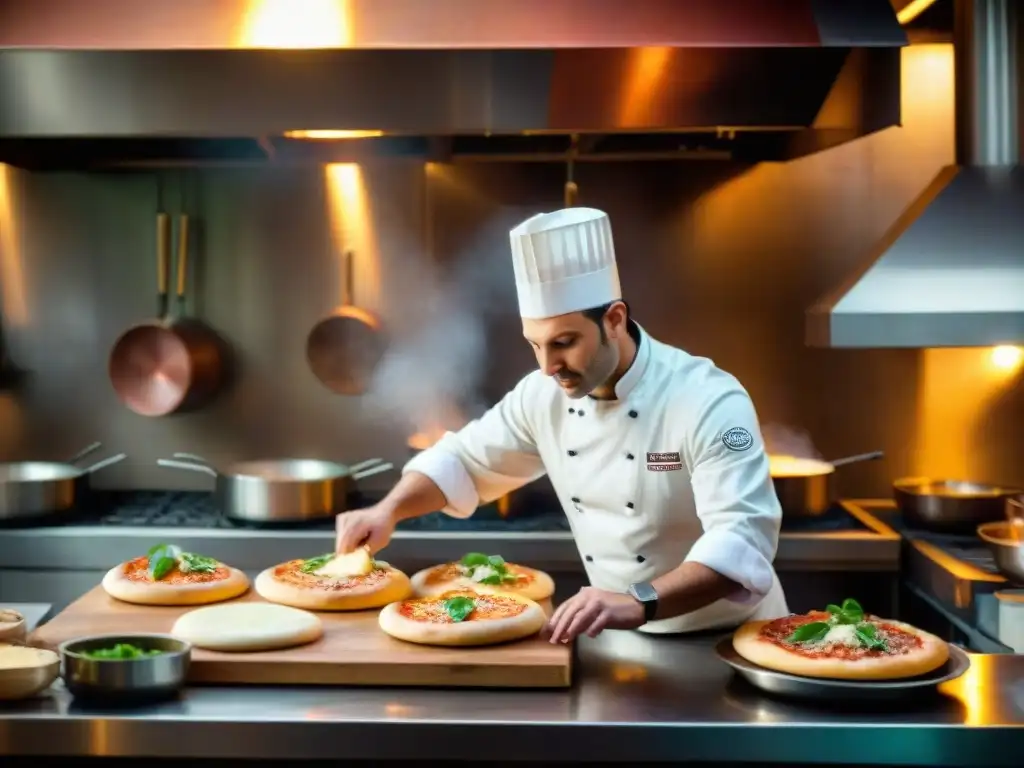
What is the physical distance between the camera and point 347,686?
6.57ft

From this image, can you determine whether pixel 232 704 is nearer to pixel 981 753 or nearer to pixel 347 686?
pixel 347 686

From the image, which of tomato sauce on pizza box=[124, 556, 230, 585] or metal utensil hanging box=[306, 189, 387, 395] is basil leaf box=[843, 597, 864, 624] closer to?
tomato sauce on pizza box=[124, 556, 230, 585]

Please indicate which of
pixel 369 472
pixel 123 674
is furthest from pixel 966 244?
pixel 123 674

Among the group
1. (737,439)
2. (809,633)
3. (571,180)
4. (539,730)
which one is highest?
(571,180)

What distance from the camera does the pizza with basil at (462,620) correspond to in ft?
6.78

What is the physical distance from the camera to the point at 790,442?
13.4 feet

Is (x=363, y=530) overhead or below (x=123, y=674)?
overhead

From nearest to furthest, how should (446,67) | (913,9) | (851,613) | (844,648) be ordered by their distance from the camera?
(844,648), (851,613), (446,67), (913,9)

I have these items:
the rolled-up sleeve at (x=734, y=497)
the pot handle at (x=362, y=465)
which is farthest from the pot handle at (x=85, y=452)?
the rolled-up sleeve at (x=734, y=497)

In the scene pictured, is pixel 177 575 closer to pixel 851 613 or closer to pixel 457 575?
pixel 457 575

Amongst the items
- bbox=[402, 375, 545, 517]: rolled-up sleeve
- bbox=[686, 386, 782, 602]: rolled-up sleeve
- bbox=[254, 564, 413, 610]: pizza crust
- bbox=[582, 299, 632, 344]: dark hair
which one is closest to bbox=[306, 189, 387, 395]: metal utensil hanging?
bbox=[402, 375, 545, 517]: rolled-up sleeve

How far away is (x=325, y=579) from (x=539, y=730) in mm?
805

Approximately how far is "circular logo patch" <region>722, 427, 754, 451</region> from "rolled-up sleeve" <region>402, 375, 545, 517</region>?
22.3 inches

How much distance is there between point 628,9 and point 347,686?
69.6 inches
